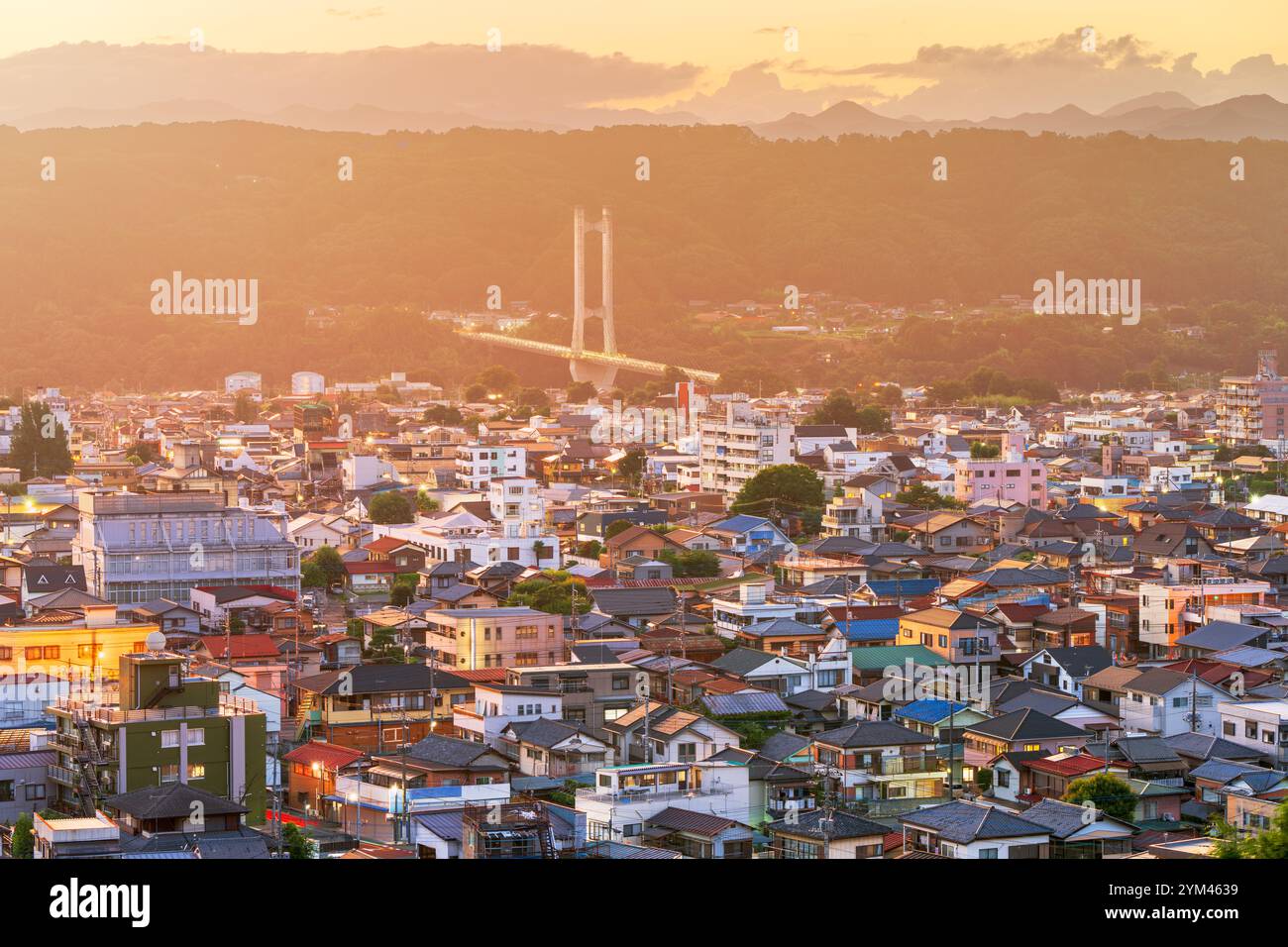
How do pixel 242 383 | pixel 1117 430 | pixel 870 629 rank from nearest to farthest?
pixel 870 629, pixel 1117 430, pixel 242 383

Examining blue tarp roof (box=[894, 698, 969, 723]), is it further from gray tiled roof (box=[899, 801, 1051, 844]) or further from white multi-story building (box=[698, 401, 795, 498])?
white multi-story building (box=[698, 401, 795, 498])

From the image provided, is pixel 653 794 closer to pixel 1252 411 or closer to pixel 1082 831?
pixel 1082 831

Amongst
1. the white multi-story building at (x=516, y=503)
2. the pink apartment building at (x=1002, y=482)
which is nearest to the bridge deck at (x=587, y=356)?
the pink apartment building at (x=1002, y=482)

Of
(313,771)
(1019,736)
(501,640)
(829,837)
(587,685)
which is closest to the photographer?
(829,837)

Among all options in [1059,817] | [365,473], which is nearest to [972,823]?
[1059,817]

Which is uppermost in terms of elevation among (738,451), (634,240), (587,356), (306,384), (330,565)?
(634,240)

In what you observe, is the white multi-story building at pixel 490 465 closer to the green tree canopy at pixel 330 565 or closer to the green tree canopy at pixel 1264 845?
the green tree canopy at pixel 330 565
